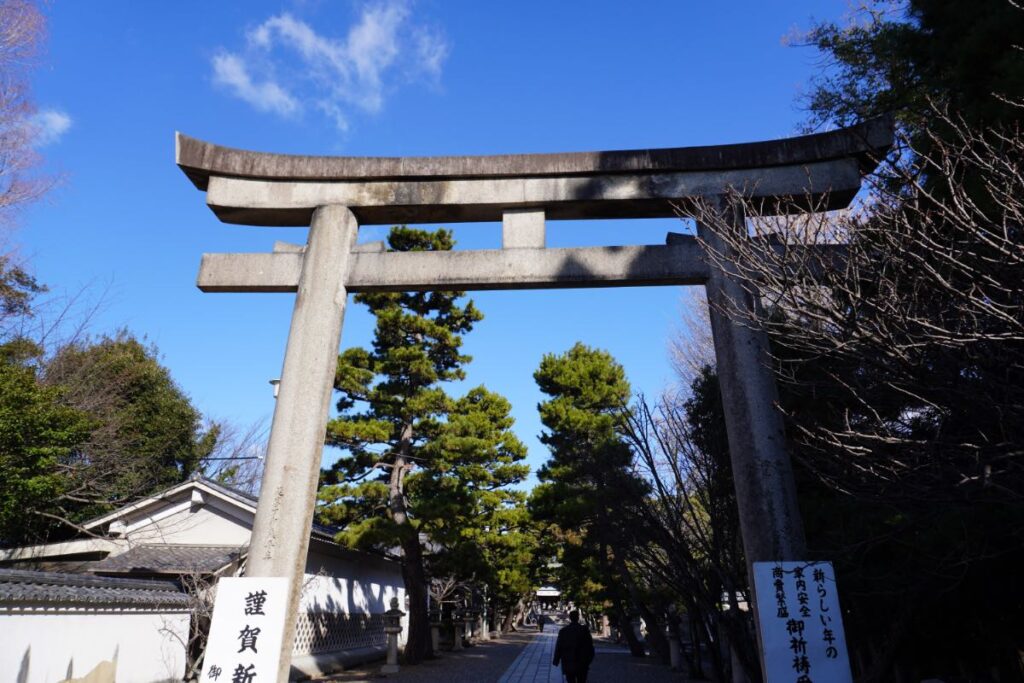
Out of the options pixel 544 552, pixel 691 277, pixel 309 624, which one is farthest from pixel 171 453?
pixel 691 277

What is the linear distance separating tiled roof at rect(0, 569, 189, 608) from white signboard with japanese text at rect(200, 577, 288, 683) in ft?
18.3

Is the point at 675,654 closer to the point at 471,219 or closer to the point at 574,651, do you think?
the point at 574,651

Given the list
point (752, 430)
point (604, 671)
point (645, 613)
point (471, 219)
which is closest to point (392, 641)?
point (604, 671)

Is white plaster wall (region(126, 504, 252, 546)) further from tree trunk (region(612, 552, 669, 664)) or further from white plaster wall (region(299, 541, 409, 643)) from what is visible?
tree trunk (region(612, 552, 669, 664))

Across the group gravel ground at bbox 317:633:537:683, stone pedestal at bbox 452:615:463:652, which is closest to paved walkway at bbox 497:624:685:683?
gravel ground at bbox 317:633:537:683

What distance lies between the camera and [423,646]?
768 inches

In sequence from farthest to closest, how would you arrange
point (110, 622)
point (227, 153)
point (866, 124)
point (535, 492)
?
point (535, 492) < point (110, 622) < point (227, 153) < point (866, 124)

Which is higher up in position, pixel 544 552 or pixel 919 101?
pixel 919 101

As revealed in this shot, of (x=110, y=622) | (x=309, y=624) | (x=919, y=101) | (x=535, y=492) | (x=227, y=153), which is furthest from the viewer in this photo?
(x=535, y=492)

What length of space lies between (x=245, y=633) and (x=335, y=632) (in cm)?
1539

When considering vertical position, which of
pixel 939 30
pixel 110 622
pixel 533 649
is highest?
pixel 939 30

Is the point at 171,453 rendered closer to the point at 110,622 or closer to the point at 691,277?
the point at 110,622

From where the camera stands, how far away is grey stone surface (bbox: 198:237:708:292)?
6121 mm

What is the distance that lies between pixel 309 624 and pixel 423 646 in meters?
4.29
